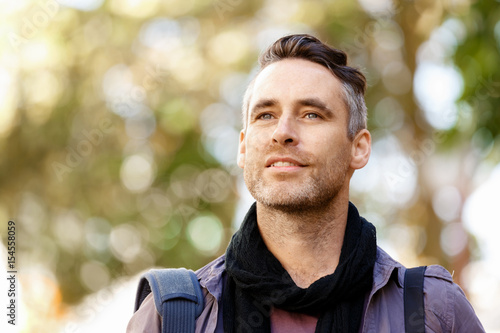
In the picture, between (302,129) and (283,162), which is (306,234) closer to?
(283,162)

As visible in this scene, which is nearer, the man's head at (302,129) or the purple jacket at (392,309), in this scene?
the purple jacket at (392,309)

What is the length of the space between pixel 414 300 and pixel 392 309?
10 centimetres

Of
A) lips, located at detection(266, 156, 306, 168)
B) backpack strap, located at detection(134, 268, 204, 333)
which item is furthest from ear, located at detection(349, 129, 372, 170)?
backpack strap, located at detection(134, 268, 204, 333)

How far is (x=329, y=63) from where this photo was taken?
3408 millimetres

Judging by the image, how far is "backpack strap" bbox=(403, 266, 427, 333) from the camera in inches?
106

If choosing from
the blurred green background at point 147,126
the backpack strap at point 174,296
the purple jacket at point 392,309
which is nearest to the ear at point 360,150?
the purple jacket at point 392,309

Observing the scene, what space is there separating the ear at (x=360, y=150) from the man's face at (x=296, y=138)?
0.16ft

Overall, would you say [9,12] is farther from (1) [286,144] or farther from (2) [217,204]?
(1) [286,144]

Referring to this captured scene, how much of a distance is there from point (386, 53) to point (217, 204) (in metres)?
3.54

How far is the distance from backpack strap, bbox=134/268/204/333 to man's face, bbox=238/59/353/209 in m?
0.53

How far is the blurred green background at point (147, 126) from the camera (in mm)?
10031

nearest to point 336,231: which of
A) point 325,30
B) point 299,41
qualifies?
point 299,41

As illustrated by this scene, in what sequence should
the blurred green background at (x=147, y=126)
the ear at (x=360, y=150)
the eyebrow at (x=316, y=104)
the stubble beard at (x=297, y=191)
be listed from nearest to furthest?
the stubble beard at (x=297, y=191) → the eyebrow at (x=316, y=104) → the ear at (x=360, y=150) → the blurred green background at (x=147, y=126)

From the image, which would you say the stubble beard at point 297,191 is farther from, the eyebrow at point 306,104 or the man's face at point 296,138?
the eyebrow at point 306,104
